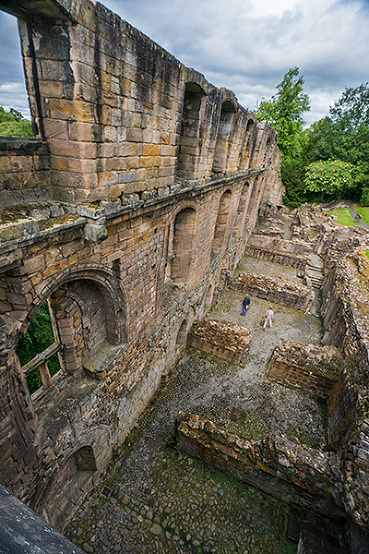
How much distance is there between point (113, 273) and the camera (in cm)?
478

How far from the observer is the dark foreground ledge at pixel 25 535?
831 millimetres

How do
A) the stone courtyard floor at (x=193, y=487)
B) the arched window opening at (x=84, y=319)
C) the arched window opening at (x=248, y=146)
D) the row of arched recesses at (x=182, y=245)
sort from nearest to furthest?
the arched window opening at (x=84, y=319) < the stone courtyard floor at (x=193, y=487) < the row of arched recesses at (x=182, y=245) < the arched window opening at (x=248, y=146)

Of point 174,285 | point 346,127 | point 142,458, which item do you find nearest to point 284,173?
point 346,127

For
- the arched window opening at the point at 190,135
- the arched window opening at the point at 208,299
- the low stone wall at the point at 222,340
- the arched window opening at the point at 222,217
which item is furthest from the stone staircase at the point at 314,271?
the arched window opening at the point at 190,135

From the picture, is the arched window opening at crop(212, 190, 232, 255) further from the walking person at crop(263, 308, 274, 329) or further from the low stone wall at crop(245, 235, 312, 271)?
the low stone wall at crop(245, 235, 312, 271)

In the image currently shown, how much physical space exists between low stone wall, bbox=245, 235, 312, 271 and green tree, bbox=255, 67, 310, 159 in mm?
15508

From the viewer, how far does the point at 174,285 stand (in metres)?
8.31

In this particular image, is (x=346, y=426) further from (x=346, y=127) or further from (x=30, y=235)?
(x=346, y=127)

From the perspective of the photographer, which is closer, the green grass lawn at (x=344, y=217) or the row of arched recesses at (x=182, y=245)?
the row of arched recesses at (x=182, y=245)

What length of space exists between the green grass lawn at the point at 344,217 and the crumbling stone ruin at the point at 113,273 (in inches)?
652

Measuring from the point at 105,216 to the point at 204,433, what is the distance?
5179mm

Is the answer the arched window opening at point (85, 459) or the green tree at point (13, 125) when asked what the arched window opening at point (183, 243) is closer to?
the arched window opening at point (85, 459)

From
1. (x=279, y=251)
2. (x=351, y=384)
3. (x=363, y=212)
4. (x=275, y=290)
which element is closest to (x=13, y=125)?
(x=279, y=251)

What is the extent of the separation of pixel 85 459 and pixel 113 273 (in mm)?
4080
